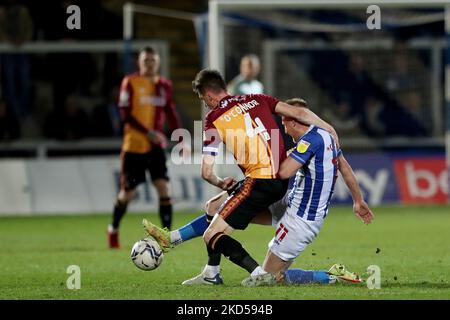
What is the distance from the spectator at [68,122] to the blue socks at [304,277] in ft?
→ 47.3

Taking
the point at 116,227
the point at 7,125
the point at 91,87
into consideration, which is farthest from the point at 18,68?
the point at 116,227

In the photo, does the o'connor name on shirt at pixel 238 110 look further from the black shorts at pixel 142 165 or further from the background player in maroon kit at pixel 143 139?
the black shorts at pixel 142 165

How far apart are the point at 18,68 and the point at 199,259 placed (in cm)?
1317

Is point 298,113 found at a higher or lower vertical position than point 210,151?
higher

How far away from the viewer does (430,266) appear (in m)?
11.8

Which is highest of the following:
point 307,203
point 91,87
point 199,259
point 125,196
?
point 91,87

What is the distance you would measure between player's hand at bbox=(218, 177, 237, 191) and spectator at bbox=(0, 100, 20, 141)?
13.9 meters

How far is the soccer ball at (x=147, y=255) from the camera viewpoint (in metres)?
10.3

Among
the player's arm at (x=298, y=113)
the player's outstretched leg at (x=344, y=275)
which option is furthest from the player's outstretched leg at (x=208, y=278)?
the player's arm at (x=298, y=113)

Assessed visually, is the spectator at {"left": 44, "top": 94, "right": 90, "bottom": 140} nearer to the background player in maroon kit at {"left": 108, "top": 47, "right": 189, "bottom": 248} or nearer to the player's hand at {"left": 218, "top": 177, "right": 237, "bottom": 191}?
the background player in maroon kit at {"left": 108, "top": 47, "right": 189, "bottom": 248}

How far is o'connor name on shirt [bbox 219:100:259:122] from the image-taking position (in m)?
10.0

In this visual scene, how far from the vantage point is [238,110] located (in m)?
10.1

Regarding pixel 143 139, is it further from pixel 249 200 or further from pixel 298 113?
pixel 298 113
